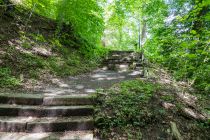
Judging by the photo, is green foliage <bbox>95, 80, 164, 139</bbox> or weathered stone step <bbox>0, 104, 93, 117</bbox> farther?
weathered stone step <bbox>0, 104, 93, 117</bbox>

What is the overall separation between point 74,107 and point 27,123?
3.11 feet

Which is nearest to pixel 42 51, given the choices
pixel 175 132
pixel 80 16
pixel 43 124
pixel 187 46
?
pixel 80 16

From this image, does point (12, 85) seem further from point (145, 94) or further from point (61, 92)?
point (145, 94)

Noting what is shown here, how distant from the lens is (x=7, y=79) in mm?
4910

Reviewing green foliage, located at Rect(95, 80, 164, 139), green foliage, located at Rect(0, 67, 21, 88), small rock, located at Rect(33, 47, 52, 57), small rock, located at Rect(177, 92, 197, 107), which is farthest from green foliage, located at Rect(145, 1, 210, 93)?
green foliage, located at Rect(0, 67, 21, 88)

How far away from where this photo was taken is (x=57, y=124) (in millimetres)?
3338

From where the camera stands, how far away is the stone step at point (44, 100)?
155 inches

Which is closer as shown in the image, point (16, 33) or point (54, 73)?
point (54, 73)

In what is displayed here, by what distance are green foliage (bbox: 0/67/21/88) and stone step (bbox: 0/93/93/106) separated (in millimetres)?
777

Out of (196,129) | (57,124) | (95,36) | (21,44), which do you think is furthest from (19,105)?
(95,36)

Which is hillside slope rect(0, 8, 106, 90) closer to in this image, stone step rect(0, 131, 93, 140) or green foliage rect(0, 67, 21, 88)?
green foliage rect(0, 67, 21, 88)

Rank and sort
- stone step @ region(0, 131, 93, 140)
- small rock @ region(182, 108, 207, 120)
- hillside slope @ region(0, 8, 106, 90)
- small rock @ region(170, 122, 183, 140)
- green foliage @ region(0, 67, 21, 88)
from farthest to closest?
hillside slope @ region(0, 8, 106, 90), green foliage @ region(0, 67, 21, 88), small rock @ region(182, 108, 207, 120), small rock @ region(170, 122, 183, 140), stone step @ region(0, 131, 93, 140)

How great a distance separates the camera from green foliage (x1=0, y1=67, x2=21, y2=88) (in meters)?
4.73

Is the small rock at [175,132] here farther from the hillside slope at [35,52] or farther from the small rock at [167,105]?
the hillside slope at [35,52]
